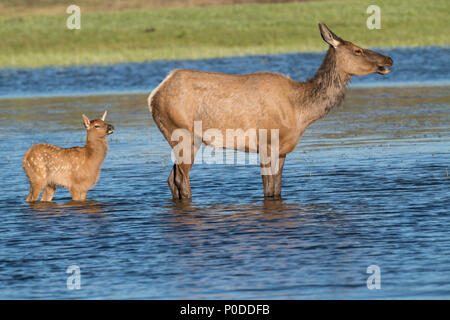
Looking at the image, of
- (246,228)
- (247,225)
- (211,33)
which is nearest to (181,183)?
(247,225)

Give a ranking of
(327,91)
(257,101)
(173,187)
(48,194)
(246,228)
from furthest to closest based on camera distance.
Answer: (48,194), (173,187), (327,91), (257,101), (246,228)

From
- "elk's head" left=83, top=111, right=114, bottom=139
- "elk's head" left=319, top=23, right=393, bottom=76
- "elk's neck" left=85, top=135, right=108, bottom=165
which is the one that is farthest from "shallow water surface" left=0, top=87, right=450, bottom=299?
"elk's head" left=319, top=23, right=393, bottom=76

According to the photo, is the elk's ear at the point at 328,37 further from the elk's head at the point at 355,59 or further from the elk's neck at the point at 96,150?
the elk's neck at the point at 96,150

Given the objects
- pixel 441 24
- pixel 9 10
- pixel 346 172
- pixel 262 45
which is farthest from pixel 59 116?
pixel 9 10

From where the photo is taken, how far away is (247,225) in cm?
1054

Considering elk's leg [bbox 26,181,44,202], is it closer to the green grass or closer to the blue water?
the blue water

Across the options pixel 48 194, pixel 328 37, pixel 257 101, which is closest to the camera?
pixel 257 101

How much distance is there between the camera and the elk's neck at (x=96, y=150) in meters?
12.6

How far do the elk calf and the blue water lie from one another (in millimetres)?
238

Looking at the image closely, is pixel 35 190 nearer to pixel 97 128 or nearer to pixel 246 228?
pixel 97 128

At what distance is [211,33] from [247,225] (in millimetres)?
44836

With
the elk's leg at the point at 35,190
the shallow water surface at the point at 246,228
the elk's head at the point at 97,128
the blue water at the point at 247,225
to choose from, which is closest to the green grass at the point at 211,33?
the blue water at the point at 247,225

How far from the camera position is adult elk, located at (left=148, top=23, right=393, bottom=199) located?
40.2ft

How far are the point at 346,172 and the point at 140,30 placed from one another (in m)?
46.0
